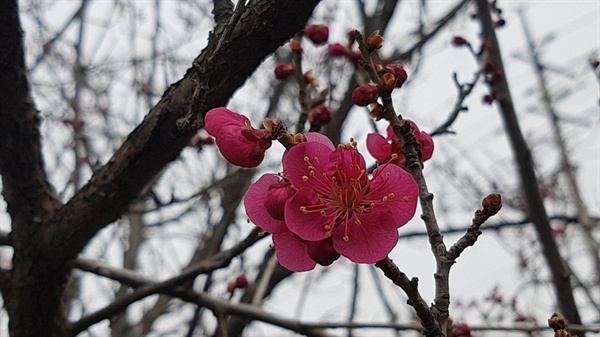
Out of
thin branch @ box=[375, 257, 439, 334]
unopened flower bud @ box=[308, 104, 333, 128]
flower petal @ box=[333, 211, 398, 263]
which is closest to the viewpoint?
thin branch @ box=[375, 257, 439, 334]

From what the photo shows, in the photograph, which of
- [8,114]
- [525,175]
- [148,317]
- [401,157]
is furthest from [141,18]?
[401,157]

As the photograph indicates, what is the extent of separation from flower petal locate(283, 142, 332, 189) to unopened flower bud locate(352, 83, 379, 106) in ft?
0.35

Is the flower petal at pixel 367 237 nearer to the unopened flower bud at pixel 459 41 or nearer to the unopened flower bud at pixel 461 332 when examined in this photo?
the unopened flower bud at pixel 461 332

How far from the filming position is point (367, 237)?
0.94 meters

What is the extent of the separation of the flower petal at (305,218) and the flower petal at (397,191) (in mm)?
109

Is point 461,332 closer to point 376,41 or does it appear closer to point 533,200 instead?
point 533,200

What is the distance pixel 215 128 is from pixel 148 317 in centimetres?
250

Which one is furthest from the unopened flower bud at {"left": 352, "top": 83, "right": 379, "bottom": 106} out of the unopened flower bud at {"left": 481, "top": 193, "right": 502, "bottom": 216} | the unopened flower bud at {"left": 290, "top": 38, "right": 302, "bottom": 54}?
the unopened flower bud at {"left": 290, "top": 38, "right": 302, "bottom": 54}

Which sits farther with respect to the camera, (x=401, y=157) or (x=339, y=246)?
(x=401, y=157)

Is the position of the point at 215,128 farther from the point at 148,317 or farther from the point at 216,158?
the point at 216,158

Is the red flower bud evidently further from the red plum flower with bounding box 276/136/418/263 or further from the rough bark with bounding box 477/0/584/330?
the red plum flower with bounding box 276/136/418/263

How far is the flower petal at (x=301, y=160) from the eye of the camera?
3.16 feet

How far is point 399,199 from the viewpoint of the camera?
99 centimetres

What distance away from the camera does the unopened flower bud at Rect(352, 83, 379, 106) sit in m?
1.02
